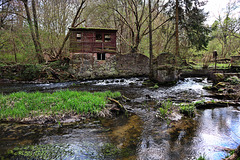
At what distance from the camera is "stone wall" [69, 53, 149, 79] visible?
64.1ft

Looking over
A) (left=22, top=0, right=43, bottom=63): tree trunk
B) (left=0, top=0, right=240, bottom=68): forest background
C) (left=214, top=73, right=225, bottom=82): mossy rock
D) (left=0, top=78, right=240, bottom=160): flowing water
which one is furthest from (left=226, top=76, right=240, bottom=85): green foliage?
(left=22, top=0, right=43, bottom=63): tree trunk

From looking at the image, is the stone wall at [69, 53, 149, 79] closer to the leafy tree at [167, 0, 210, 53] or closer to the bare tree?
the bare tree

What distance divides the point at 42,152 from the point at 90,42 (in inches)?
756

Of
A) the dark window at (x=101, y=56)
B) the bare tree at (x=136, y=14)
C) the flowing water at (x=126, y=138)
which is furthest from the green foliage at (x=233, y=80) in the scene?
the dark window at (x=101, y=56)

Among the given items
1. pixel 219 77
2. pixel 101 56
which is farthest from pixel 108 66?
pixel 219 77

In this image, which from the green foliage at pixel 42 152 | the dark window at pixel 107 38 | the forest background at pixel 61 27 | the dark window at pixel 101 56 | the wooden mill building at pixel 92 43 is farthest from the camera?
the dark window at pixel 107 38

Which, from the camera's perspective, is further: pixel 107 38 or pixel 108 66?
pixel 107 38

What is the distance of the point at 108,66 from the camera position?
68.2 ft

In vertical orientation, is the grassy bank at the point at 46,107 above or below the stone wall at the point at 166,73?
below

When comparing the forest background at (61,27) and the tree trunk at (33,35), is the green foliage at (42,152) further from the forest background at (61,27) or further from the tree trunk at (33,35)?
the tree trunk at (33,35)

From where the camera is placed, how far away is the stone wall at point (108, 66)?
19547 millimetres

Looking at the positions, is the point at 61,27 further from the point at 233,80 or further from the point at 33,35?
the point at 233,80

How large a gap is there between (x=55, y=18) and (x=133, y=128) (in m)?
19.9

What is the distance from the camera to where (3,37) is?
1638 cm
